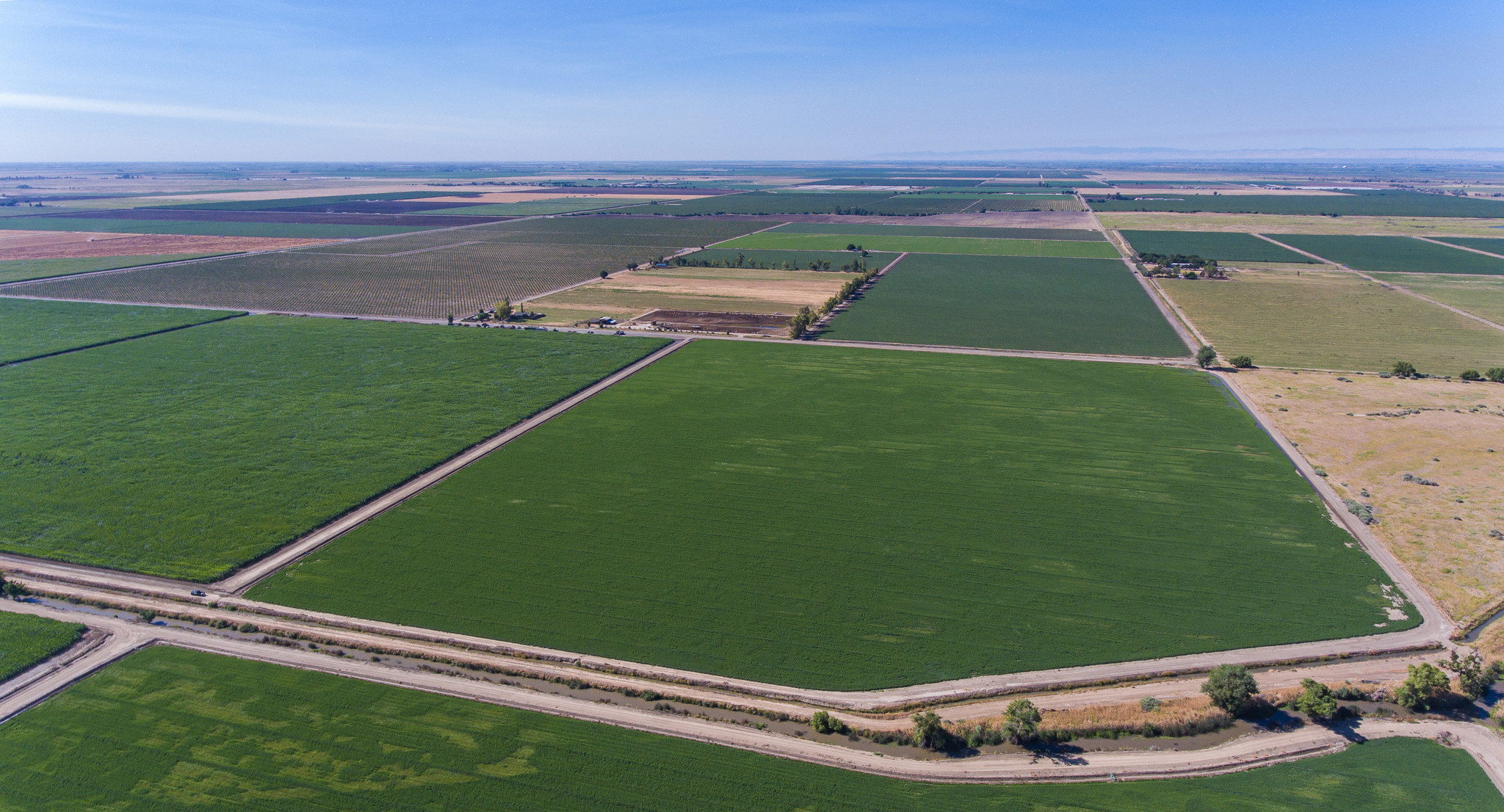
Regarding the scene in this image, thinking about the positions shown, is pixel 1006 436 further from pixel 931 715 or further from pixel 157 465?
pixel 157 465

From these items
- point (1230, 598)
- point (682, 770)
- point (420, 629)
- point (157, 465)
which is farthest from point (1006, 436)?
point (157, 465)

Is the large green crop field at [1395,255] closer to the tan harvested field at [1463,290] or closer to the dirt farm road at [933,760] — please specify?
the tan harvested field at [1463,290]

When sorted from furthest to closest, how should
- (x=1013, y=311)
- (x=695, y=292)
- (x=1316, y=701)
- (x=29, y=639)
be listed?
(x=695, y=292) < (x=1013, y=311) < (x=29, y=639) < (x=1316, y=701)

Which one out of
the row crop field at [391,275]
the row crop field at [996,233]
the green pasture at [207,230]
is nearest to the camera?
the row crop field at [391,275]

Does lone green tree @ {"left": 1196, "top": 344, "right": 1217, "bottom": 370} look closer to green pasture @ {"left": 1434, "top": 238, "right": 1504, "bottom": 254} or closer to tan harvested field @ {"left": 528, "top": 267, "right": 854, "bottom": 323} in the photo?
tan harvested field @ {"left": 528, "top": 267, "right": 854, "bottom": 323}

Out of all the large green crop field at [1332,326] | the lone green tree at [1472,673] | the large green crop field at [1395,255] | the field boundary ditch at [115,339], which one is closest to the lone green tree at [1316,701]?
the lone green tree at [1472,673]

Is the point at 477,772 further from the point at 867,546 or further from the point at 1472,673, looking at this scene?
the point at 1472,673

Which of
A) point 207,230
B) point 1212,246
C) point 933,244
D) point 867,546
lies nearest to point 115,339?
point 867,546

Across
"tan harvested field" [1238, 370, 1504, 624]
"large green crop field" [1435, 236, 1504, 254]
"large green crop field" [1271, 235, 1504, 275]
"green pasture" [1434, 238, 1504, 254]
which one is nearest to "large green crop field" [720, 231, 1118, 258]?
"large green crop field" [1271, 235, 1504, 275]
